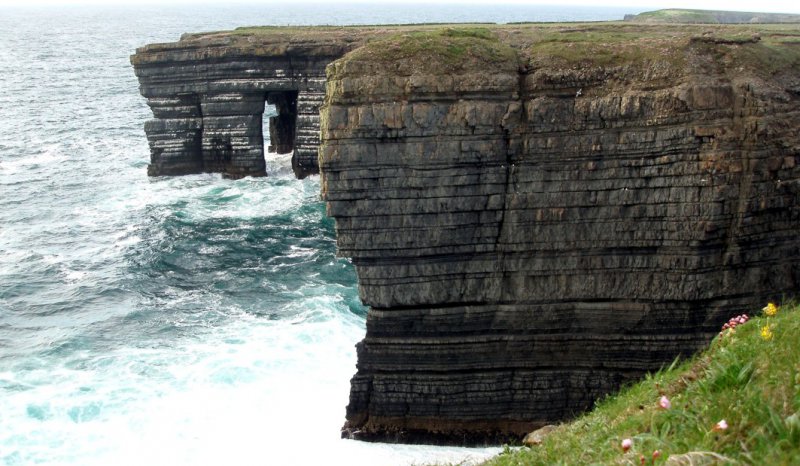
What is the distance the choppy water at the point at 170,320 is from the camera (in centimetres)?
2195

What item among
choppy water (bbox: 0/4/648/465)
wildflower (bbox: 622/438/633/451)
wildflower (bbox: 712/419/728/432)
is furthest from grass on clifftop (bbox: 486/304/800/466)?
choppy water (bbox: 0/4/648/465)

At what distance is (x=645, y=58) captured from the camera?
2170 cm

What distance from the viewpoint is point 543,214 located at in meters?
21.1

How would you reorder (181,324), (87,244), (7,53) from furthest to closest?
1. (7,53)
2. (87,244)
3. (181,324)

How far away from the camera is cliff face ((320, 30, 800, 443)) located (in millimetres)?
20594

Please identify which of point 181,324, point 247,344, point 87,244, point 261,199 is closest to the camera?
point 247,344

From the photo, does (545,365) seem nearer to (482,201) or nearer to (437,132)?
(482,201)

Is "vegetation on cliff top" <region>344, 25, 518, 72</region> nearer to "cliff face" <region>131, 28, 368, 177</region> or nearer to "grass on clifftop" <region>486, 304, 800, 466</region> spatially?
"grass on clifftop" <region>486, 304, 800, 466</region>

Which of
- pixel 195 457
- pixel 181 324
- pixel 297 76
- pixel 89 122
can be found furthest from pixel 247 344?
pixel 89 122

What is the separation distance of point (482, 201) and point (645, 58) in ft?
18.6

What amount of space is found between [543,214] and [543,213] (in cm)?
2

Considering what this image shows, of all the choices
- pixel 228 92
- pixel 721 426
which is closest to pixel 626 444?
pixel 721 426

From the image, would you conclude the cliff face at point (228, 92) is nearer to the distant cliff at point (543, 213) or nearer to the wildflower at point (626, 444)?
the distant cliff at point (543, 213)

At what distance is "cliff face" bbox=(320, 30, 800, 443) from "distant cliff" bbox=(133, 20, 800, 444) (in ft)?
0.15
